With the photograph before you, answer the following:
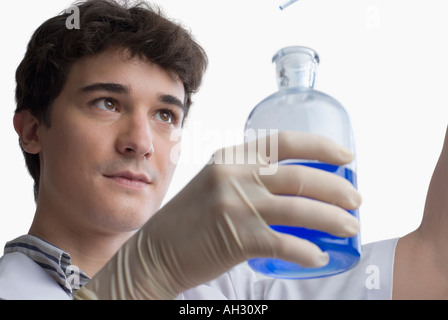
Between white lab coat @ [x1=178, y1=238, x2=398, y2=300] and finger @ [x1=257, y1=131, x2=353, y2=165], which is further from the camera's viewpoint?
white lab coat @ [x1=178, y1=238, x2=398, y2=300]

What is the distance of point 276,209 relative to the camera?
2.79 ft

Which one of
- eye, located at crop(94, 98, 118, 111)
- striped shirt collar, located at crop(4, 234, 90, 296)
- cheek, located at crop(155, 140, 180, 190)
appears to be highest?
eye, located at crop(94, 98, 118, 111)

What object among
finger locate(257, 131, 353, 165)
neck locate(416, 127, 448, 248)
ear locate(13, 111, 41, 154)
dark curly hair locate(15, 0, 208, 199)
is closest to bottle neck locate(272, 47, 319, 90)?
finger locate(257, 131, 353, 165)

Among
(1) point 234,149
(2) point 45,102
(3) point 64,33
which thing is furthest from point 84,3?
(1) point 234,149

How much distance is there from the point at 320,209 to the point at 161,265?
1.18 ft

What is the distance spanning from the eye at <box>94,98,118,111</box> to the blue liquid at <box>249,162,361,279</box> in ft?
2.78

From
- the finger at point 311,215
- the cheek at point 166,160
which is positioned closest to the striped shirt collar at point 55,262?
the cheek at point 166,160

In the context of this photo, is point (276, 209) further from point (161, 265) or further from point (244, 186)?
point (161, 265)

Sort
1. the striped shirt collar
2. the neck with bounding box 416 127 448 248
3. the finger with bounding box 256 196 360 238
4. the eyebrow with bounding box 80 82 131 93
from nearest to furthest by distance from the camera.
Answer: the finger with bounding box 256 196 360 238 < the neck with bounding box 416 127 448 248 < the striped shirt collar < the eyebrow with bounding box 80 82 131 93

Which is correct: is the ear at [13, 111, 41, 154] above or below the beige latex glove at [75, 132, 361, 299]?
above

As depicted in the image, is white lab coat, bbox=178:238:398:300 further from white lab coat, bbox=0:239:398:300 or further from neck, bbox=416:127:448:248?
neck, bbox=416:127:448:248

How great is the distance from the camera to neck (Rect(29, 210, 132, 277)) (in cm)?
160

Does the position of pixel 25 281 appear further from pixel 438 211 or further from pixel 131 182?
pixel 438 211

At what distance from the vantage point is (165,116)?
5.60ft
